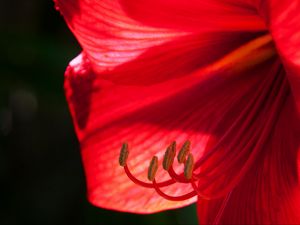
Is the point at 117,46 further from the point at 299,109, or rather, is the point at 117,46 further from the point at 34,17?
the point at 34,17

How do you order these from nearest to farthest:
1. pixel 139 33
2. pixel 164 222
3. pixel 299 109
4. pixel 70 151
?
pixel 299 109 < pixel 139 33 < pixel 164 222 < pixel 70 151

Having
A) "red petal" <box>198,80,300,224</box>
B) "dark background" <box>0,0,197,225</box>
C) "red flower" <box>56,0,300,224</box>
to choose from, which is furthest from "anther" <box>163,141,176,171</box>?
"dark background" <box>0,0,197,225</box>

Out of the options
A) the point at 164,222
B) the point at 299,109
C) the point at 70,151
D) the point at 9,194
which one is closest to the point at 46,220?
the point at 9,194

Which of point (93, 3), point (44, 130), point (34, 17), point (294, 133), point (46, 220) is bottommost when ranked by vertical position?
point (46, 220)

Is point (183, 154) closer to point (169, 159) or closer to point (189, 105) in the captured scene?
point (169, 159)

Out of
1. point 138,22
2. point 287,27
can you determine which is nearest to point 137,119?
point 138,22

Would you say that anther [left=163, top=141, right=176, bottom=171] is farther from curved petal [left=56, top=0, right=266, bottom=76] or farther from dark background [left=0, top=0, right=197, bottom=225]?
dark background [left=0, top=0, right=197, bottom=225]
